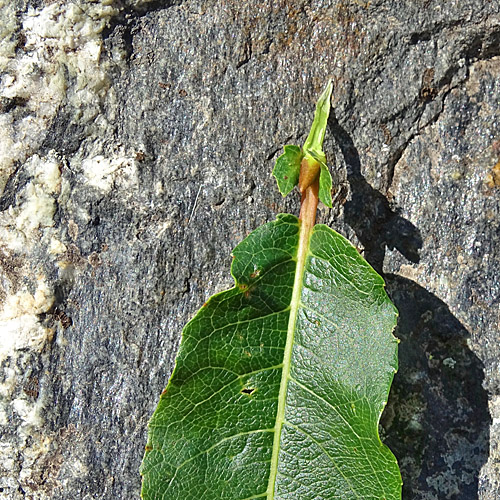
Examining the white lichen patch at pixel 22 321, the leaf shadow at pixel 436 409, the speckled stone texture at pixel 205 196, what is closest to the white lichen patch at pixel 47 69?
the speckled stone texture at pixel 205 196

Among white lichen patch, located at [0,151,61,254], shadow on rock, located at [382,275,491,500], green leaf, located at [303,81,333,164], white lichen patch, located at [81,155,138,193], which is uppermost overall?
green leaf, located at [303,81,333,164]

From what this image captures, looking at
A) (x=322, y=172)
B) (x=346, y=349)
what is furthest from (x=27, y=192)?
(x=346, y=349)

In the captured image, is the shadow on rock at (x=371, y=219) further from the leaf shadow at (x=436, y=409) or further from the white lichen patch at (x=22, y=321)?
the white lichen patch at (x=22, y=321)

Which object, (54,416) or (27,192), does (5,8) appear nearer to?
(27,192)

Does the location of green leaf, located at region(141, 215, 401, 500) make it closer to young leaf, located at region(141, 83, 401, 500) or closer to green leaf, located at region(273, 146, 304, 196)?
young leaf, located at region(141, 83, 401, 500)

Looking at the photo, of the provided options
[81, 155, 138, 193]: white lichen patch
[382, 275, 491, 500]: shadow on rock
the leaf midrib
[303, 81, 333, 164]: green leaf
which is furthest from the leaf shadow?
[81, 155, 138, 193]: white lichen patch

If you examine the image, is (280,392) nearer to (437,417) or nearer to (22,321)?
(437,417)
